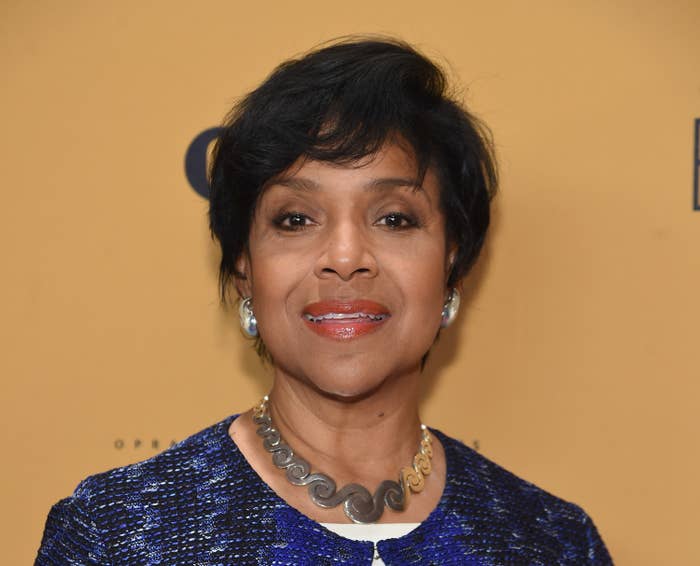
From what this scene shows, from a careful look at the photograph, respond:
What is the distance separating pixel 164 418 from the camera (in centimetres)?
198

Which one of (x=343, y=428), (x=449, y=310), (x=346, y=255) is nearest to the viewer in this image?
(x=346, y=255)

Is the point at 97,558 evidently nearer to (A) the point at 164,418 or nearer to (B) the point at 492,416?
(A) the point at 164,418

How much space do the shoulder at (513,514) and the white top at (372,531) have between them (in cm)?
11

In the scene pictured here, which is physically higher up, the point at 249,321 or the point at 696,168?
the point at 696,168

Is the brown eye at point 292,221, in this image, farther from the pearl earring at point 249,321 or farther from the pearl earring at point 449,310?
the pearl earring at point 449,310

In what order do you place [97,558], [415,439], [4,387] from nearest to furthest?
[97,558] < [415,439] < [4,387]

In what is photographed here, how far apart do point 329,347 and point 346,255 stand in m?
0.14

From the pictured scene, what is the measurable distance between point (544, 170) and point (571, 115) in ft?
0.37

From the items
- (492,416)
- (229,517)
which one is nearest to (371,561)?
(229,517)

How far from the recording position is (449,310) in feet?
5.56

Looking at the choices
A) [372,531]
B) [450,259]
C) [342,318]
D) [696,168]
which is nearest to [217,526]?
[372,531]

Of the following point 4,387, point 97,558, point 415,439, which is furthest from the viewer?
point 4,387

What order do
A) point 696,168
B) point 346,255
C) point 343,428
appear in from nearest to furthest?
point 346,255, point 343,428, point 696,168

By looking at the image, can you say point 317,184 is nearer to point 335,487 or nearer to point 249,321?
point 249,321
